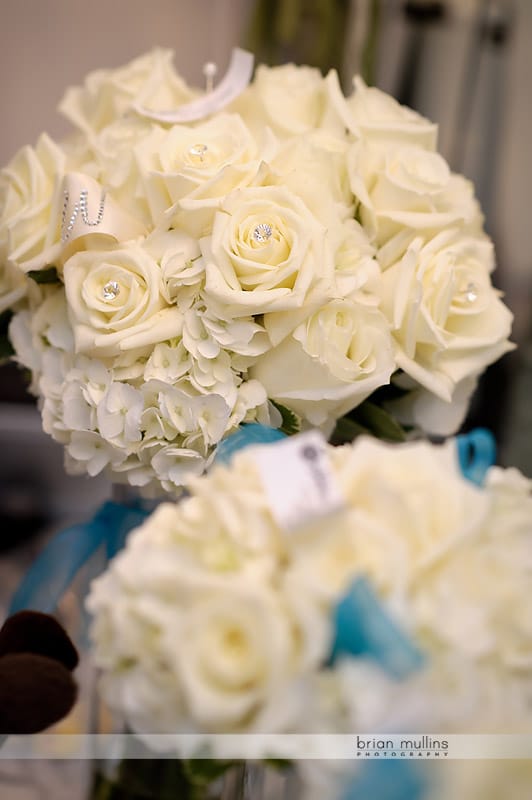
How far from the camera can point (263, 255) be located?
0.52 metres

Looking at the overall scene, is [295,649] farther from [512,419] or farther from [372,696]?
[512,419]

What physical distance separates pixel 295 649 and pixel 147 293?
0.29m

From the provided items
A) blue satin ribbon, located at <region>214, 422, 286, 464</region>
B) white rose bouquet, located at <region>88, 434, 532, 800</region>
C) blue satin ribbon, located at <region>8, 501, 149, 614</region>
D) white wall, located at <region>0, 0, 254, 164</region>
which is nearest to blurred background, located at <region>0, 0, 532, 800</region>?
white wall, located at <region>0, 0, 254, 164</region>

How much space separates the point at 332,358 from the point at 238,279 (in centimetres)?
8

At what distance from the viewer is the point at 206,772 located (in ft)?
1.21

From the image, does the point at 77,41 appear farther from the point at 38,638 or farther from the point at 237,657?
the point at 237,657

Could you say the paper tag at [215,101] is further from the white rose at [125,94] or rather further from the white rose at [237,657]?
the white rose at [237,657]

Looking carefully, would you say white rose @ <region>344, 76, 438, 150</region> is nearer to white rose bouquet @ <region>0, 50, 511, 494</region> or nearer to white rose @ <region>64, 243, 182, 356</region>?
white rose bouquet @ <region>0, 50, 511, 494</region>

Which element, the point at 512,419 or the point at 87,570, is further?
the point at 512,419

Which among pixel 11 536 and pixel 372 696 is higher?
pixel 372 696

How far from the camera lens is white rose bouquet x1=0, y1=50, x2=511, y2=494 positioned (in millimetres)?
526

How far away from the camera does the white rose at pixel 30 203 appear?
596 mm

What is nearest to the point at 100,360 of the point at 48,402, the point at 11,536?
the point at 48,402

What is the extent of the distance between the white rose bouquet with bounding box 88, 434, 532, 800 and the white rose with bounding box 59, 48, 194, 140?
43 centimetres
